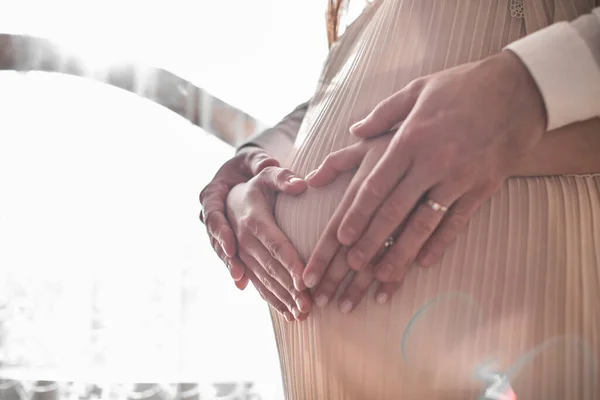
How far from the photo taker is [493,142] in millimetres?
434

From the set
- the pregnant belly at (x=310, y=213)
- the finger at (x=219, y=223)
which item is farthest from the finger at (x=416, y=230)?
the finger at (x=219, y=223)

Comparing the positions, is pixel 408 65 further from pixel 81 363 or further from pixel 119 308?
pixel 81 363

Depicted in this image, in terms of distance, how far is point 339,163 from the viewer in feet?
1.75

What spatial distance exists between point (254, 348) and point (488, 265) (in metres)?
1.34

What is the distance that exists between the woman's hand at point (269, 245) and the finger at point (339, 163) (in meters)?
0.04

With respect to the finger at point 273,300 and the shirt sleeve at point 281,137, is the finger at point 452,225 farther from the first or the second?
the shirt sleeve at point 281,137

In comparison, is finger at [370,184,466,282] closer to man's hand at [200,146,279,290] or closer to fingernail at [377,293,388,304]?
fingernail at [377,293,388,304]

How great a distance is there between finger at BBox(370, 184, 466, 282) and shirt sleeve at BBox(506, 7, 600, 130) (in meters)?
0.11

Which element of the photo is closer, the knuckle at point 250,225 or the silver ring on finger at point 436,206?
the silver ring on finger at point 436,206

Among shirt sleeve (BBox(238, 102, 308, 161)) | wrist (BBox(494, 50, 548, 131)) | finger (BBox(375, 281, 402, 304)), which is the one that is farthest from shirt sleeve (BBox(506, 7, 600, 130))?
shirt sleeve (BBox(238, 102, 308, 161))

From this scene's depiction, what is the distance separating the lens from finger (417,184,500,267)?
0.46m

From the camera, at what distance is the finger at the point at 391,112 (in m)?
0.48

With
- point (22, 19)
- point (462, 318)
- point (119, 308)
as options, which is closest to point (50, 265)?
point (119, 308)

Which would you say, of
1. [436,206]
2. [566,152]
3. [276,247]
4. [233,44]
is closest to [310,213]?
[276,247]
